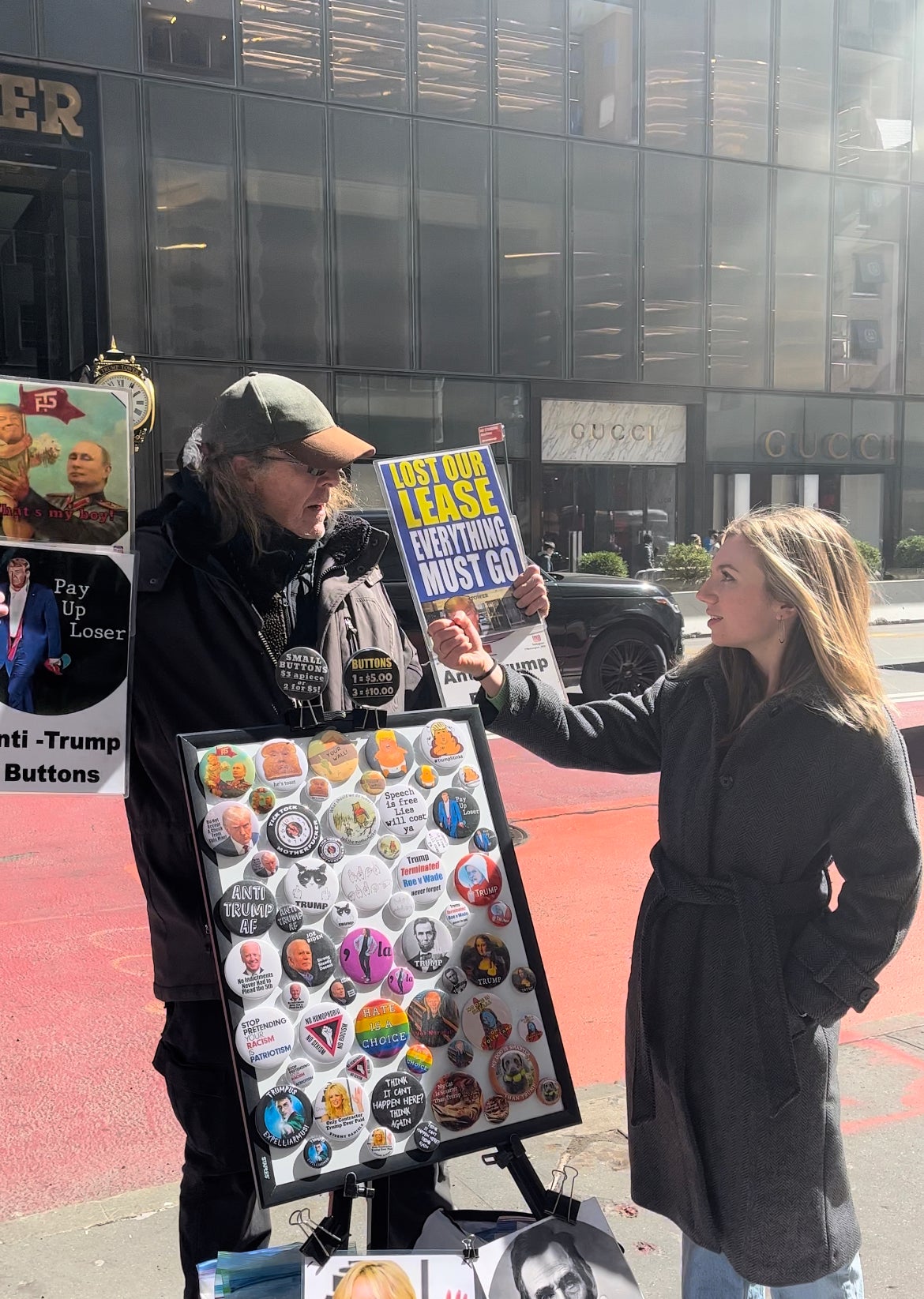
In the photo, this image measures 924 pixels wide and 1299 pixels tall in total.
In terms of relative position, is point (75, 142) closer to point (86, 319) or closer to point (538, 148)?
point (86, 319)

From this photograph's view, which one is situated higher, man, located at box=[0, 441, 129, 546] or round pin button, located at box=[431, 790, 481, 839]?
man, located at box=[0, 441, 129, 546]

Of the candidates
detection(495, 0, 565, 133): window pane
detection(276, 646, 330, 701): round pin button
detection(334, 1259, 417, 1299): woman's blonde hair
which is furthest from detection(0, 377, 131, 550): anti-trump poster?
detection(495, 0, 565, 133): window pane

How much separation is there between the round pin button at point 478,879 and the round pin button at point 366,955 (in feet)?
0.57

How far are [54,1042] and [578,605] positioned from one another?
8190mm

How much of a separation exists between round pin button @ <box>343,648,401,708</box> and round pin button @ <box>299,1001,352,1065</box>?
517 millimetres

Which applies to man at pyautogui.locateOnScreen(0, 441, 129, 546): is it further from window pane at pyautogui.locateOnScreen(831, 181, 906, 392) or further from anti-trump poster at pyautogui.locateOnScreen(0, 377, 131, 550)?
window pane at pyautogui.locateOnScreen(831, 181, 906, 392)

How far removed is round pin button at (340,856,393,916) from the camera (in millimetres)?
2006

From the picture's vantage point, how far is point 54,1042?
14.3 ft

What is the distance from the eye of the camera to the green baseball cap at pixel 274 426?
2.31 metres

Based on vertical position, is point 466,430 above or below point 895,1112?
above

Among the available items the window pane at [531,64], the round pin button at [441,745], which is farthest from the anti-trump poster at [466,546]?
the window pane at [531,64]

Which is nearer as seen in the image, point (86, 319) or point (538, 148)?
point (86, 319)

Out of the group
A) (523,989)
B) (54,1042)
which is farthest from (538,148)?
(523,989)

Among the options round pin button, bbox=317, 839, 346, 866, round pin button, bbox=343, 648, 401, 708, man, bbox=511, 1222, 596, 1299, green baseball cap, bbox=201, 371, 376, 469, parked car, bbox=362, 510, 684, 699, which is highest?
green baseball cap, bbox=201, 371, 376, 469
